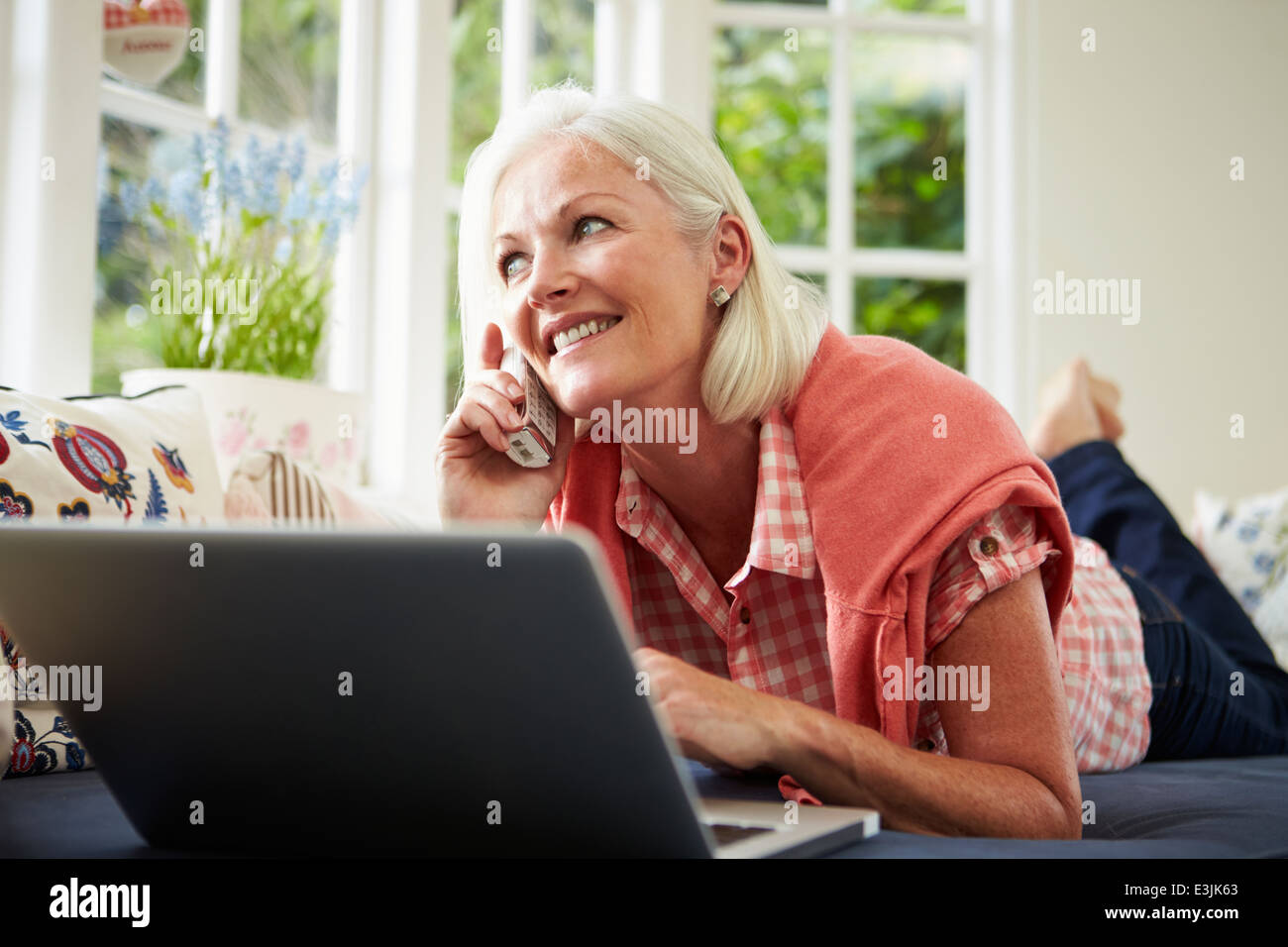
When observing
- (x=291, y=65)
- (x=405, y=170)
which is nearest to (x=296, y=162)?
(x=291, y=65)

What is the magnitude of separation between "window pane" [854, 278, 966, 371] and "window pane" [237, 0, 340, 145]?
2155 mm

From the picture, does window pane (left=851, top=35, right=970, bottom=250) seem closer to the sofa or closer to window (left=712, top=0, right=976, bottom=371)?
window (left=712, top=0, right=976, bottom=371)

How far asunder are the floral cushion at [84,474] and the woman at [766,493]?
0.37m

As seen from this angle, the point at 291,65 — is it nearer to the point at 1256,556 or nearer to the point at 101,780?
the point at 101,780

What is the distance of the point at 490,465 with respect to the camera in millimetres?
1415

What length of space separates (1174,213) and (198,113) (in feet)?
10.9

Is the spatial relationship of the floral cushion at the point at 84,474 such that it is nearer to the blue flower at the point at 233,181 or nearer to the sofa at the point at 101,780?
the sofa at the point at 101,780

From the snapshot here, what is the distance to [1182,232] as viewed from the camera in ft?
14.4

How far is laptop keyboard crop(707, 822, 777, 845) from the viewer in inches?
28.6

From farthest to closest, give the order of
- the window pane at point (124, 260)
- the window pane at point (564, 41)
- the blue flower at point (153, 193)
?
1. the window pane at point (564, 41)
2. the window pane at point (124, 260)
3. the blue flower at point (153, 193)

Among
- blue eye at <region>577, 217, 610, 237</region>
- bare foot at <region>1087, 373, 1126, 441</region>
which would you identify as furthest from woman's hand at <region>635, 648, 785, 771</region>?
bare foot at <region>1087, 373, 1126, 441</region>

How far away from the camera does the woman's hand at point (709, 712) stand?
81 cm

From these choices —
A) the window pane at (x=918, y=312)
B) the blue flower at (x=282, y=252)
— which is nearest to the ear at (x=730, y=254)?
the blue flower at (x=282, y=252)

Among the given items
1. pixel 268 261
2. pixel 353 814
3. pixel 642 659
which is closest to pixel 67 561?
pixel 353 814
